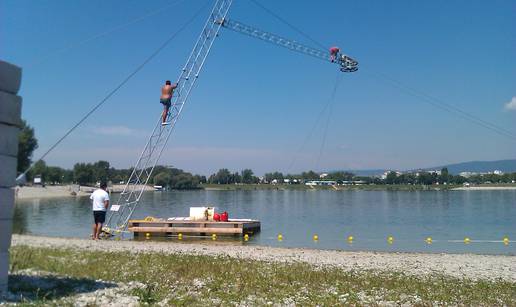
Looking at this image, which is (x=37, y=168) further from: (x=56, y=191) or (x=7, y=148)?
(x=56, y=191)

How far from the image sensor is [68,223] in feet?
135

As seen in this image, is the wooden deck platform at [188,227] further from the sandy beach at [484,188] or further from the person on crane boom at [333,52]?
the sandy beach at [484,188]

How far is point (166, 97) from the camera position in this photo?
3077cm

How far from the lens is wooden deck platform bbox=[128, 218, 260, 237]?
102ft

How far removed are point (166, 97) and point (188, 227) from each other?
868 centimetres

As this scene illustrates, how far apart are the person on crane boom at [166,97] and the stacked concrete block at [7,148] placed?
22.5m

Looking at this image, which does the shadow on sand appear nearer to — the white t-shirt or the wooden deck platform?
the white t-shirt

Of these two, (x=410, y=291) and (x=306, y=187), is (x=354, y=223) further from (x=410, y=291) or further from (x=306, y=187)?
(x=306, y=187)

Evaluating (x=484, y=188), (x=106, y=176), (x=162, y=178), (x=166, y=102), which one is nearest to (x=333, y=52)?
(x=166, y=102)

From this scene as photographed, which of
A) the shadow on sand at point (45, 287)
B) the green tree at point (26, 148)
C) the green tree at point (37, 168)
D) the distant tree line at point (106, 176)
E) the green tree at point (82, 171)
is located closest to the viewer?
the shadow on sand at point (45, 287)

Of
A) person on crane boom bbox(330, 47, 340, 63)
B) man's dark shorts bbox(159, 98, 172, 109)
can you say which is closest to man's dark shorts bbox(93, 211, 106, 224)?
man's dark shorts bbox(159, 98, 172, 109)

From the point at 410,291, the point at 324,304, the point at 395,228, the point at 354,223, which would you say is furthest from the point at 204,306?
the point at 354,223

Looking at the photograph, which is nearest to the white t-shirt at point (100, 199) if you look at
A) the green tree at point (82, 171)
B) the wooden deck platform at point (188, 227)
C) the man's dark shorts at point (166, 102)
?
the wooden deck platform at point (188, 227)

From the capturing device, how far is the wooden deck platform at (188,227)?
3109 centimetres
